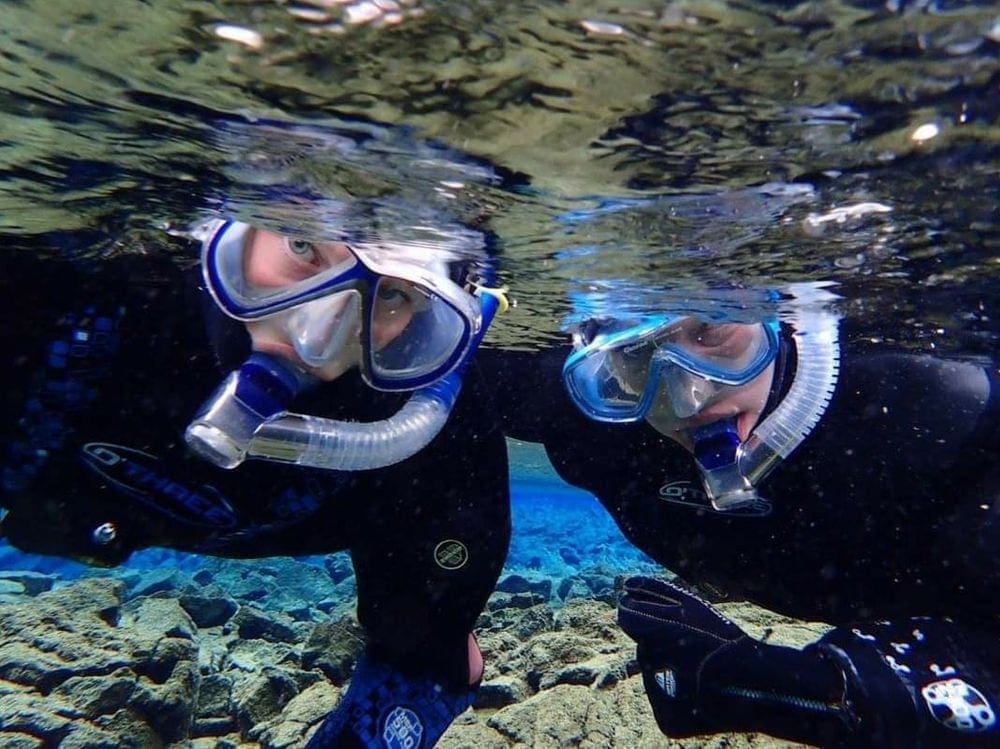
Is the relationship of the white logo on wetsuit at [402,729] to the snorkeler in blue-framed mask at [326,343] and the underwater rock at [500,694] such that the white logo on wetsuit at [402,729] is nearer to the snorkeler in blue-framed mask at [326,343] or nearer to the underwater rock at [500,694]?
the snorkeler in blue-framed mask at [326,343]

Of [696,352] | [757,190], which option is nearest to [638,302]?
[696,352]

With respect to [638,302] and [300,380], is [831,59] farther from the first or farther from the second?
[638,302]

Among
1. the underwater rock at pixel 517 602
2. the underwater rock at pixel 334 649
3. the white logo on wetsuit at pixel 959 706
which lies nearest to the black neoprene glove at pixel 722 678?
the white logo on wetsuit at pixel 959 706

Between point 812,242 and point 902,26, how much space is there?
9.54 feet

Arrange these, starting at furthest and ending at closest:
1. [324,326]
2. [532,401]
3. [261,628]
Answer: [261,628] < [532,401] < [324,326]

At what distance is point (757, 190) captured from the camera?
4.31 meters

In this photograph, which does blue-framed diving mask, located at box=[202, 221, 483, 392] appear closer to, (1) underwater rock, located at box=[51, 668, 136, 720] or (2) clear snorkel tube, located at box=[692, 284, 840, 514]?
(2) clear snorkel tube, located at box=[692, 284, 840, 514]

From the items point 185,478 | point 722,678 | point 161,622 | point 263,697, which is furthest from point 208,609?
point 722,678

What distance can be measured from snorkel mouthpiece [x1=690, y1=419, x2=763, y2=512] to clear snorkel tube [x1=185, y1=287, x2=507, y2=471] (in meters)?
2.08

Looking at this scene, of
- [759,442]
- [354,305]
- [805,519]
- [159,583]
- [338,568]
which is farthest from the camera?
[338,568]

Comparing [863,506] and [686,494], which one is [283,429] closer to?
[686,494]

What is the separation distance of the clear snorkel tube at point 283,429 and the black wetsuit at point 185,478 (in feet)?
1.47

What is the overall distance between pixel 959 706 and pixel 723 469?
6.24 ft

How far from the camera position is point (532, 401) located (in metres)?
7.22
